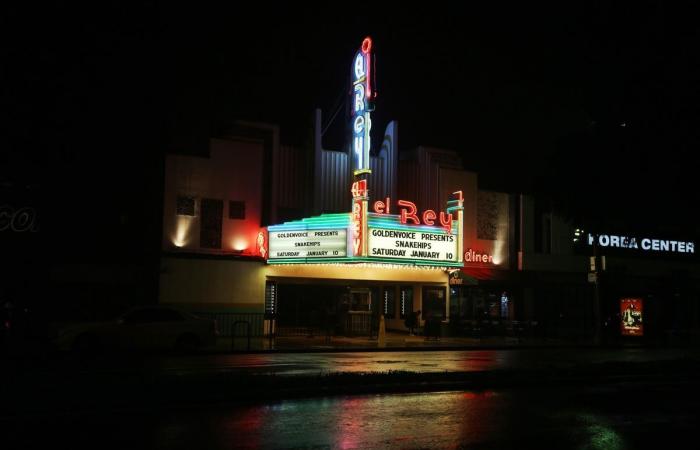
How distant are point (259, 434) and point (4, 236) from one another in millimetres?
20107

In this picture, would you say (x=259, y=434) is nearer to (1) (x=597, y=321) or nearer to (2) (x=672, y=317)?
(1) (x=597, y=321)

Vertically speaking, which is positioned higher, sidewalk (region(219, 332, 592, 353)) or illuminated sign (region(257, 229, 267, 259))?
illuminated sign (region(257, 229, 267, 259))

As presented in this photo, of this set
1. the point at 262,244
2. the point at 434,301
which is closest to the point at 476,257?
the point at 434,301

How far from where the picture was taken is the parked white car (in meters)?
19.7

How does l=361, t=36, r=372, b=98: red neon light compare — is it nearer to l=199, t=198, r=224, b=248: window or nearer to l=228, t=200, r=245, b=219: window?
l=228, t=200, r=245, b=219: window

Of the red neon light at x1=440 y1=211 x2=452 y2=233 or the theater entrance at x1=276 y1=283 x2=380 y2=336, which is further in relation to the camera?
the theater entrance at x1=276 y1=283 x2=380 y2=336

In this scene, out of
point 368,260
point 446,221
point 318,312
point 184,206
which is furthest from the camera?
point 318,312

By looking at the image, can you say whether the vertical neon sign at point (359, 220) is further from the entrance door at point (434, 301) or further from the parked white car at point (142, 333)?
the entrance door at point (434, 301)

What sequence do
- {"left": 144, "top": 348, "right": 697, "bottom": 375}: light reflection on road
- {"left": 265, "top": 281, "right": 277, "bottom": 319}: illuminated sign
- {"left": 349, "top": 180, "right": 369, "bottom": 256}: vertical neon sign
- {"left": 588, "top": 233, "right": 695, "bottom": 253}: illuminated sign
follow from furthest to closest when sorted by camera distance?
{"left": 588, "top": 233, "right": 695, "bottom": 253}: illuminated sign < {"left": 265, "top": 281, "right": 277, "bottom": 319}: illuminated sign < {"left": 349, "top": 180, "right": 369, "bottom": 256}: vertical neon sign < {"left": 144, "top": 348, "right": 697, "bottom": 375}: light reflection on road

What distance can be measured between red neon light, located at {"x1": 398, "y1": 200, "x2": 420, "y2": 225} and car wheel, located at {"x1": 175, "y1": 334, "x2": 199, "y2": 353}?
32.3ft

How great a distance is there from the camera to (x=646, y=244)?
4016cm

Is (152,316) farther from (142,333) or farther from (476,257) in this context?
(476,257)

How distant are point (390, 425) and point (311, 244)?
17.6m

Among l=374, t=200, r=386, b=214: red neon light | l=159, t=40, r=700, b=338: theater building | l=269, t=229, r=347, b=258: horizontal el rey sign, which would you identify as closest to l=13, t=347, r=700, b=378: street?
l=159, t=40, r=700, b=338: theater building
